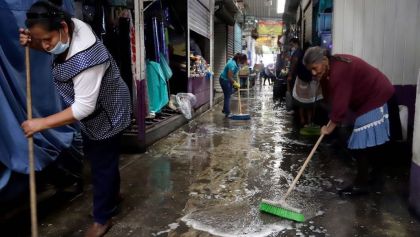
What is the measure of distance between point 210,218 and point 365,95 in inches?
85.5

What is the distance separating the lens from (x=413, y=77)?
5574mm

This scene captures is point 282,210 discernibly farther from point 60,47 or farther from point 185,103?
point 185,103

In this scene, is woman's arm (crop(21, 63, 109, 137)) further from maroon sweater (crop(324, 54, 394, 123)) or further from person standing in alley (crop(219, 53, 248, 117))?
→ person standing in alley (crop(219, 53, 248, 117))

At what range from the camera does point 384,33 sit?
5.70m

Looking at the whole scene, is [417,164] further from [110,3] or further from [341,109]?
[110,3]

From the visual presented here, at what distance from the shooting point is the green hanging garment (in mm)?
7435

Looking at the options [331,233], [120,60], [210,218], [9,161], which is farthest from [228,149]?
[9,161]

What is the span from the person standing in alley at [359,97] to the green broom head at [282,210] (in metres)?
0.94

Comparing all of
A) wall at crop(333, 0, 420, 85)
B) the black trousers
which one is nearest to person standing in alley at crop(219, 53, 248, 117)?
wall at crop(333, 0, 420, 85)

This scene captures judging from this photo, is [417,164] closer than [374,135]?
Yes

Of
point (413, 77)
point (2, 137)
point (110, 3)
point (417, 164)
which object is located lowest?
point (417, 164)

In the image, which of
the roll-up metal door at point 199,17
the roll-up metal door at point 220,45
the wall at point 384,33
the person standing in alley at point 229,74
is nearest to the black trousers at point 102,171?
the wall at point 384,33

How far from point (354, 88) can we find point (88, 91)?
9.22 feet

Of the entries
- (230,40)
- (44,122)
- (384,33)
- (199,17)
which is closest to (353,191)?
(384,33)
